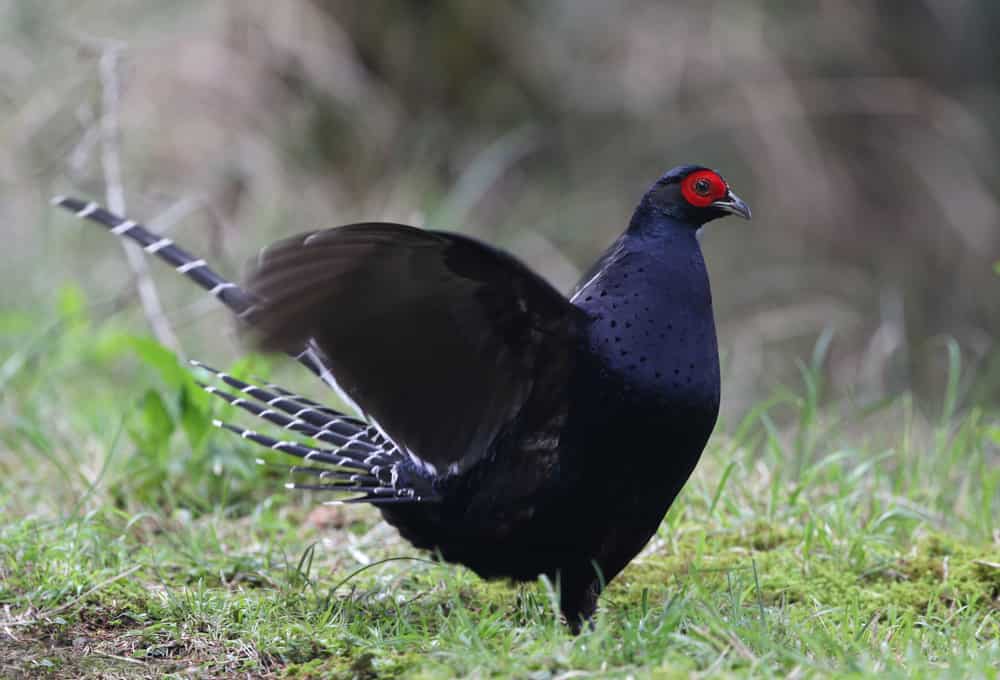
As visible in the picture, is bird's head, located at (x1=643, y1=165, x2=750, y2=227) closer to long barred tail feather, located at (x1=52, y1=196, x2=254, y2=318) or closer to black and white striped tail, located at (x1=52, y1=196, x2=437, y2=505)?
black and white striped tail, located at (x1=52, y1=196, x2=437, y2=505)

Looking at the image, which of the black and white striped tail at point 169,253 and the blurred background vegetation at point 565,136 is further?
the blurred background vegetation at point 565,136

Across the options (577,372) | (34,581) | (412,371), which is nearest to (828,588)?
(577,372)

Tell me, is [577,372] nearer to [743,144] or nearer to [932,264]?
[743,144]

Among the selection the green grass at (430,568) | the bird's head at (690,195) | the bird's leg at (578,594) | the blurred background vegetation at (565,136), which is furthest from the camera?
the blurred background vegetation at (565,136)

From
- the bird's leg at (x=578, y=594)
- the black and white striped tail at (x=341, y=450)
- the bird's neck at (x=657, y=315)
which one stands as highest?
the bird's neck at (x=657, y=315)

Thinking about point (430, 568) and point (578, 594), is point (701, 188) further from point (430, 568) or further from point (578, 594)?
point (430, 568)

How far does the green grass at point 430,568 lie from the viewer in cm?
276

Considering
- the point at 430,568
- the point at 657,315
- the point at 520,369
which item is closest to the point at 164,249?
the point at 520,369

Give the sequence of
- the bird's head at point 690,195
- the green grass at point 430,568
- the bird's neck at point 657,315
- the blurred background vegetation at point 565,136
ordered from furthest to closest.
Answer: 1. the blurred background vegetation at point 565,136
2. the bird's head at point 690,195
3. the bird's neck at point 657,315
4. the green grass at point 430,568

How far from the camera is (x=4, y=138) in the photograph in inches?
287

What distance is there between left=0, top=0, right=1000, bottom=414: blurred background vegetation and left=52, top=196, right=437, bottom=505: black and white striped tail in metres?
3.05

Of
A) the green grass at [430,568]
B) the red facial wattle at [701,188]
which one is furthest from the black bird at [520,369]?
the green grass at [430,568]

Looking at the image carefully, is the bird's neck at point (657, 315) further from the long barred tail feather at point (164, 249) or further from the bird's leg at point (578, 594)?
the long barred tail feather at point (164, 249)

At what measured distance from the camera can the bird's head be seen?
332 centimetres
